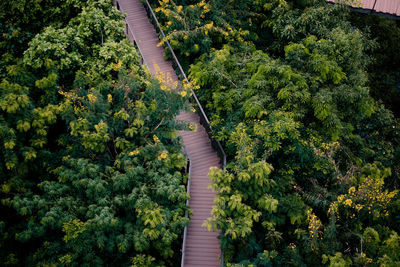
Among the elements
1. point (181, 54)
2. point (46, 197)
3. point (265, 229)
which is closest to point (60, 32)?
point (181, 54)

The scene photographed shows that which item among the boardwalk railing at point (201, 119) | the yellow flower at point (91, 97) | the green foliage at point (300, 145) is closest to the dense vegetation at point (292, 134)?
the green foliage at point (300, 145)

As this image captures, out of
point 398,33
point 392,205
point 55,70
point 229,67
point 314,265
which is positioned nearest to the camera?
point 314,265

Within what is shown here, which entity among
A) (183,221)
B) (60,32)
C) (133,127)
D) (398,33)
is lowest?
(183,221)

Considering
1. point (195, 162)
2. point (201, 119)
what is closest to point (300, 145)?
point (195, 162)

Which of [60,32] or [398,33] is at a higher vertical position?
[398,33]

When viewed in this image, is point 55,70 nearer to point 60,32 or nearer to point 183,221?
point 60,32

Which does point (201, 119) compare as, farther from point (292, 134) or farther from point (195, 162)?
point (292, 134)

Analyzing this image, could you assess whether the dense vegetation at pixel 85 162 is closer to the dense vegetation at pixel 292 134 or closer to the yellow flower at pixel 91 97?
the yellow flower at pixel 91 97
